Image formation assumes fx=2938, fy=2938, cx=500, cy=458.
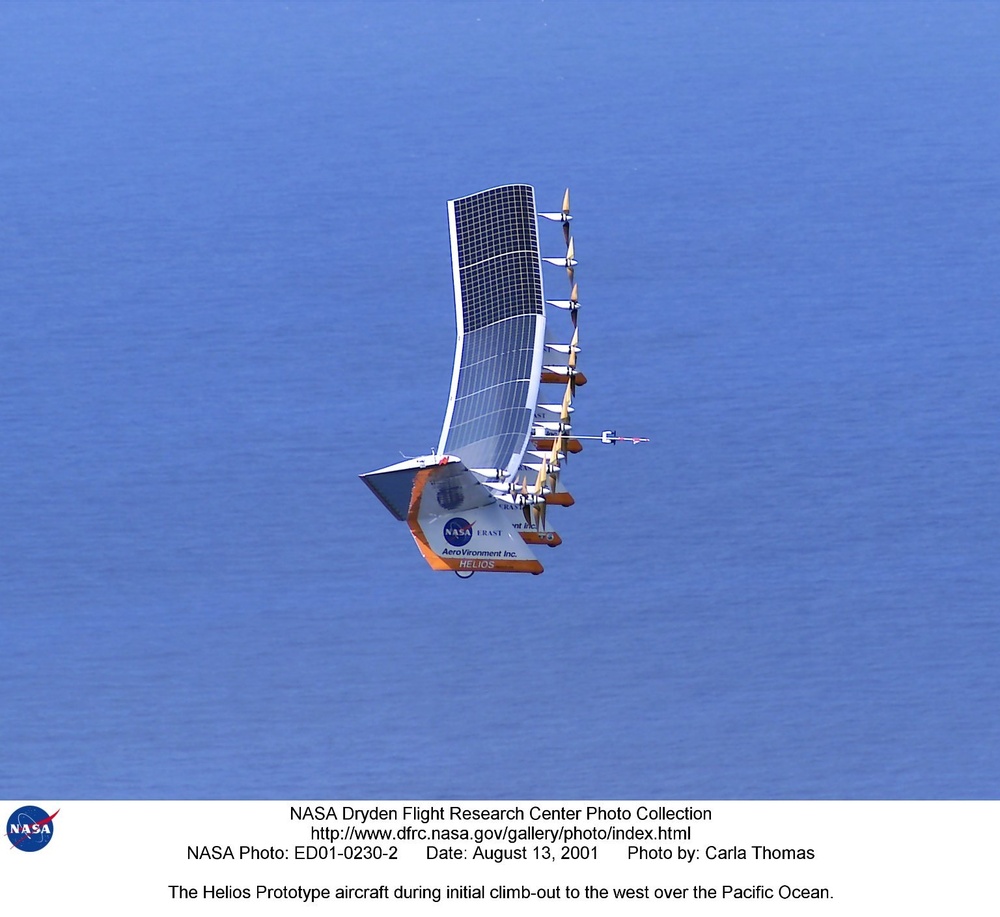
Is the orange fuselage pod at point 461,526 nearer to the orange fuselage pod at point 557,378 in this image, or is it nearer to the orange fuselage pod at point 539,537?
the orange fuselage pod at point 539,537

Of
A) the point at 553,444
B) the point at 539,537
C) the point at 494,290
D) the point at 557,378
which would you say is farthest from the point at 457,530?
the point at 494,290

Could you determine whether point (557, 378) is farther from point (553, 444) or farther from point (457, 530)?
point (457, 530)

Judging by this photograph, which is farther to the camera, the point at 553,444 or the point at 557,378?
the point at 557,378

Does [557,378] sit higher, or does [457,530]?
[557,378]

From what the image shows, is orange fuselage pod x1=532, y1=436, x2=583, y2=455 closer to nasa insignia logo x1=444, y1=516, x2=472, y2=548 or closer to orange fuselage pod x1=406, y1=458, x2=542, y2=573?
orange fuselage pod x1=406, y1=458, x2=542, y2=573

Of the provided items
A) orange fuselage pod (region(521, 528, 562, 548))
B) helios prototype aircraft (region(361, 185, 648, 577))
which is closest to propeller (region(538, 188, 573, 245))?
helios prototype aircraft (region(361, 185, 648, 577))
